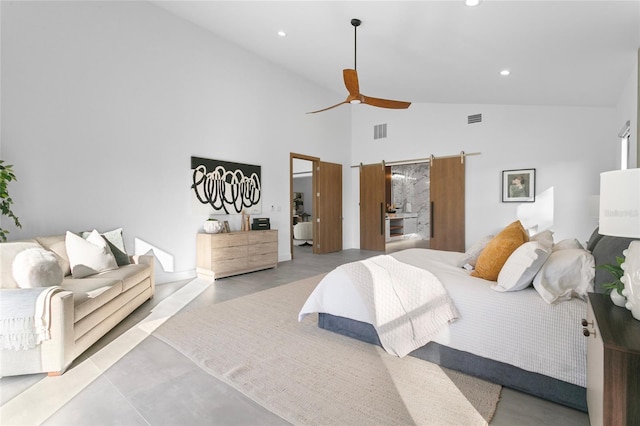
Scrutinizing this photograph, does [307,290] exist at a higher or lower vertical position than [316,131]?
lower

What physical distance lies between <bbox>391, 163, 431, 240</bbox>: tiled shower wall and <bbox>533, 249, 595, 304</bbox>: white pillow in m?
8.91

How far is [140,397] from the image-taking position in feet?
6.10

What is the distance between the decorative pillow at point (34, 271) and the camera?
239cm

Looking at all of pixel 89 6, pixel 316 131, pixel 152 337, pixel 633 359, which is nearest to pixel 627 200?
pixel 633 359

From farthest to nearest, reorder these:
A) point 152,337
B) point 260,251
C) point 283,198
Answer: point 283,198 → point 260,251 → point 152,337

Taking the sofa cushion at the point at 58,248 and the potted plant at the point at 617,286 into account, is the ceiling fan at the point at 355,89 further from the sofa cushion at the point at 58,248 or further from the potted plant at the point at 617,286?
the sofa cushion at the point at 58,248

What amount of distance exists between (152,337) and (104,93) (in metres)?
3.14

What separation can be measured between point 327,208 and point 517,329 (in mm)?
5958

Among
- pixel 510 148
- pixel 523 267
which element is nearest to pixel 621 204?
pixel 523 267

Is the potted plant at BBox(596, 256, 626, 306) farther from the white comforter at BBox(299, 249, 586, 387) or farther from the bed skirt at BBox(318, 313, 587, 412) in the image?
the bed skirt at BBox(318, 313, 587, 412)

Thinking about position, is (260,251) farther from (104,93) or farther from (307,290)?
(104,93)

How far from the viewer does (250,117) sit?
19.2 feet

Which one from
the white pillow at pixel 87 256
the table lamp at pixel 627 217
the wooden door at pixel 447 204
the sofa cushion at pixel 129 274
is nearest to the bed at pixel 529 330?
the table lamp at pixel 627 217

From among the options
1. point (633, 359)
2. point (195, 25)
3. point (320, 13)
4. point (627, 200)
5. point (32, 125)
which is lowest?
point (633, 359)
